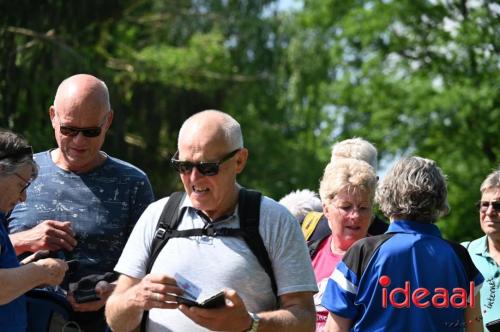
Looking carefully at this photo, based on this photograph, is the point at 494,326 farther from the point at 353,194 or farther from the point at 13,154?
the point at 13,154

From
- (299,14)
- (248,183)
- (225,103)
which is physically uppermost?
(299,14)

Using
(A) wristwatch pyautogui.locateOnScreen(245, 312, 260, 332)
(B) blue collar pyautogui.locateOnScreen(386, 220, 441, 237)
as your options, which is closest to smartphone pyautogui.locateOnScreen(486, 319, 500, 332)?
(B) blue collar pyautogui.locateOnScreen(386, 220, 441, 237)

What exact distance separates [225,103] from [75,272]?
1917 centimetres

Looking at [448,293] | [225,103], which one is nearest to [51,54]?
[225,103]

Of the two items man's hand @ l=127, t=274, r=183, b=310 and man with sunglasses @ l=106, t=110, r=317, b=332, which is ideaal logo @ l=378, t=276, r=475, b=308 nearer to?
man with sunglasses @ l=106, t=110, r=317, b=332

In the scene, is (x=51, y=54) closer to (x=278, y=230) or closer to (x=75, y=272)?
(x=75, y=272)

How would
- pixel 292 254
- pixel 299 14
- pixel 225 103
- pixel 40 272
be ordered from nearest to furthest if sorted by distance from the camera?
pixel 292 254
pixel 40 272
pixel 225 103
pixel 299 14

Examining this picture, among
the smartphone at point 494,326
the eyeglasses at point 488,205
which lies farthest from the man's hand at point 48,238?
the eyeglasses at point 488,205

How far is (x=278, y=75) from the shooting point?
30984 millimetres

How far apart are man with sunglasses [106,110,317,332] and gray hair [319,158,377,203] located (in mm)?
1528

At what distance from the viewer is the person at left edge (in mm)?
4781

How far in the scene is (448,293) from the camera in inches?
193

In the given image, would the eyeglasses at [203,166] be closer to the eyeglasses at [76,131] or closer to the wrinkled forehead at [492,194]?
the eyeglasses at [76,131]

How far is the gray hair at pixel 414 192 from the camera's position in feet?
16.4
